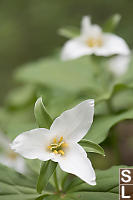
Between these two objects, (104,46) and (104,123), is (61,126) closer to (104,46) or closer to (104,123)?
(104,123)

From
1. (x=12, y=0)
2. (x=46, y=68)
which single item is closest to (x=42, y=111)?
(x=46, y=68)

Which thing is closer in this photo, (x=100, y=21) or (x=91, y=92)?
(x=91, y=92)

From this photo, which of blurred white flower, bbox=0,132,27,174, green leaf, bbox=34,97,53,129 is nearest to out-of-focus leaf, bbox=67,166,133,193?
Result: green leaf, bbox=34,97,53,129

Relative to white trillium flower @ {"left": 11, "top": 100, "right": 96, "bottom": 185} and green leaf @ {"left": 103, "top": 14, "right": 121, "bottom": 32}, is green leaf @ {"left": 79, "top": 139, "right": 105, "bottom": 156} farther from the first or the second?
green leaf @ {"left": 103, "top": 14, "right": 121, "bottom": 32}

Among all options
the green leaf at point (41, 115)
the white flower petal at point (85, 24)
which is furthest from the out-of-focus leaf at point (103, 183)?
the white flower petal at point (85, 24)

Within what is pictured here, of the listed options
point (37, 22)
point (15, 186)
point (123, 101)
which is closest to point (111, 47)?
point (123, 101)

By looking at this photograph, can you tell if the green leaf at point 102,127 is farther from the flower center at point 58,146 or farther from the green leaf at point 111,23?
the green leaf at point 111,23

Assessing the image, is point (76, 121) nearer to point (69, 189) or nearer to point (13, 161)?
point (69, 189)
